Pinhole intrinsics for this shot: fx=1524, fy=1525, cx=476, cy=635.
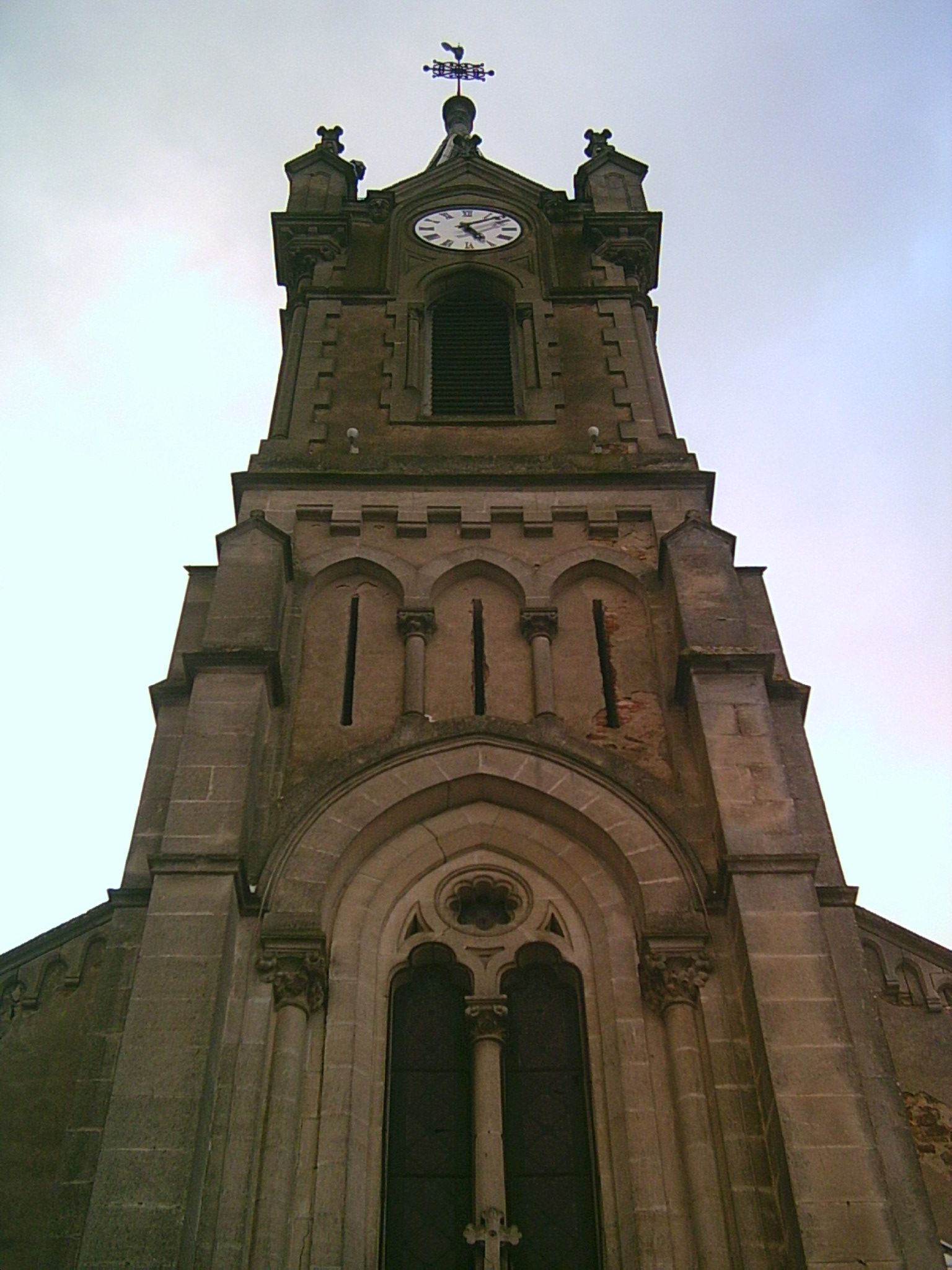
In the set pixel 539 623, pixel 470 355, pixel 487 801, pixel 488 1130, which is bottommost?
pixel 488 1130

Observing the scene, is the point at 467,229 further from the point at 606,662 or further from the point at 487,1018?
the point at 487,1018

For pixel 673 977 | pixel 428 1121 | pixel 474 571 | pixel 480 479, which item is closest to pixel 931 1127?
pixel 673 977

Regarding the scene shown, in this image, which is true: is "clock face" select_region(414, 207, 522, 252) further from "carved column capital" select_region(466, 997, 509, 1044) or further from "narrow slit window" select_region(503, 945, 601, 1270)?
"carved column capital" select_region(466, 997, 509, 1044)

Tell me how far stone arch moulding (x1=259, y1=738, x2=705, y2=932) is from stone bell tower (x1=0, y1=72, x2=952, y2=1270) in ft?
0.12

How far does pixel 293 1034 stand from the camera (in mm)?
11773

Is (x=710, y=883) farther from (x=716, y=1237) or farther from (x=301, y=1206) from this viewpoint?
(x=301, y=1206)

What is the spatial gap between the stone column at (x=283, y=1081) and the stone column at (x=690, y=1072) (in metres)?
2.70

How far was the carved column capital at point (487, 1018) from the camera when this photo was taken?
1232 centimetres

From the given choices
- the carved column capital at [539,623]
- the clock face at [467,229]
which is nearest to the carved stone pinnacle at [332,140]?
the clock face at [467,229]

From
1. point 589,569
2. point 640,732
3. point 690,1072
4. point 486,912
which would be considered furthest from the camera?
point 589,569

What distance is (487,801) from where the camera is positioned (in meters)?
14.2

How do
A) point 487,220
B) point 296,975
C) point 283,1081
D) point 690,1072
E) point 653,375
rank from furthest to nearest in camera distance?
point 487,220 < point 653,375 < point 296,975 < point 690,1072 < point 283,1081

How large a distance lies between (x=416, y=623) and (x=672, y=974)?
5.29 m

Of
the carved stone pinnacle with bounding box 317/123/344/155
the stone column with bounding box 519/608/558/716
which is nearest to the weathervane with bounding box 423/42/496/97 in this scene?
the carved stone pinnacle with bounding box 317/123/344/155
